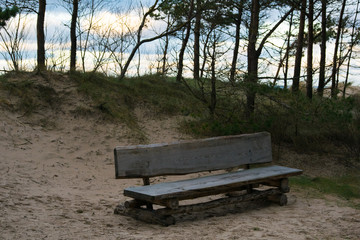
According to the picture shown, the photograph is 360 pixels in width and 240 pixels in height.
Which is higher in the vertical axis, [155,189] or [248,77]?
[248,77]

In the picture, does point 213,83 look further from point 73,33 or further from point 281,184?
point 73,33

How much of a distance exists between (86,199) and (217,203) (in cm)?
196

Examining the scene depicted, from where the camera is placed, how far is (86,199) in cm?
649

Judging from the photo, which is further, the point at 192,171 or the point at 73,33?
the point at 73,33

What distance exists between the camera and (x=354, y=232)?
5.23 m

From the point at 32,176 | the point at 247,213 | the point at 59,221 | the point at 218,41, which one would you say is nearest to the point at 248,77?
the point at 218,41

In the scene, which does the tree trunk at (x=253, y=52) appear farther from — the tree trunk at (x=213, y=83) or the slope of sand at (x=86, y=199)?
the slope of sand at (x=86, y=199)

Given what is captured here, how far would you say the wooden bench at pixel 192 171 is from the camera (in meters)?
5.32

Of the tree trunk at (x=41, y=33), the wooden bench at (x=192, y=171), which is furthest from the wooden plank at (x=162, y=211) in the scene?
the tree trunk at (x=41, y=33)

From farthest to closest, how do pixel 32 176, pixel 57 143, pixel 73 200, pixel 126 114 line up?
pixel 126 114, pixel 57 143, pixel 32 176, pixel 73 200

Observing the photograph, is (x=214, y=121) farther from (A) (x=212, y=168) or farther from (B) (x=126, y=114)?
(A) (x=212, y=168)

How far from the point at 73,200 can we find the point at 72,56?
735 centimetres

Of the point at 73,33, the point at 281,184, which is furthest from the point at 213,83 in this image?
the point at 73,33

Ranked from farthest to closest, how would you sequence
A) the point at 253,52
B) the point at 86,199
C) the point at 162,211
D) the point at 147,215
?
1. the point at 253,52
2. the point at 86,199
3. the point at 147,215
4. the point at 162,211
